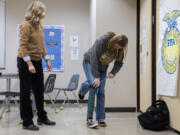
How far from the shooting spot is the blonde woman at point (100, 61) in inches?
107

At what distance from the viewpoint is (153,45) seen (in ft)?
11.5

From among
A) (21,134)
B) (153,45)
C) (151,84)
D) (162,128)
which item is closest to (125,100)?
(151,84)

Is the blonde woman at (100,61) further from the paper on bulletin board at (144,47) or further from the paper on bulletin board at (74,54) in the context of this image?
the paper on bulletin board at (74,54)

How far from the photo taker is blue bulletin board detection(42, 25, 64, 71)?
5871 mm

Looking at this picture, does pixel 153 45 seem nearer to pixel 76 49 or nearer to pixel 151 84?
pixel 151 84

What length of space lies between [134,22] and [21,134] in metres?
2.72

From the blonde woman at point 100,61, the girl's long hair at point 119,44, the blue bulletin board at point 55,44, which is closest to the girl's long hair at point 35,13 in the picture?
the blonde woman at point 100,61

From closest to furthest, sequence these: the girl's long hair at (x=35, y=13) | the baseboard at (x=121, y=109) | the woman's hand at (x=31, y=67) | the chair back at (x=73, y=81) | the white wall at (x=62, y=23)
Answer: the woman's hand at (x=31, y=67) < the girl's long hair at (x=35, y=13) < the baseboard at (x=121, y=109) < the chair back at (x=73, y=81) < the white wall at (x=62, y=23)

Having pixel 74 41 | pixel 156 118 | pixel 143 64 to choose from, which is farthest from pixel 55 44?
pixel 156 118

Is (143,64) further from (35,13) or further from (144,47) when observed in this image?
(35,13)

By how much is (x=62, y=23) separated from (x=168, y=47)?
11.6 feet

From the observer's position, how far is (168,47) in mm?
2875

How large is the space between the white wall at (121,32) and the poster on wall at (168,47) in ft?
3.81

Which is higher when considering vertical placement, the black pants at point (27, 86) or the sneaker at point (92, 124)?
the black pants at point (27, 86)
